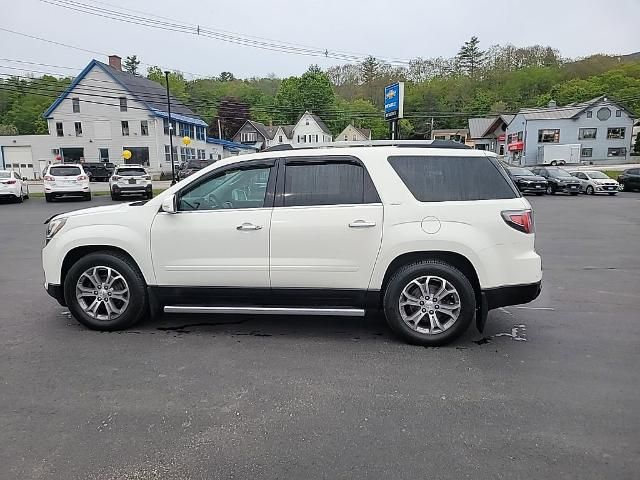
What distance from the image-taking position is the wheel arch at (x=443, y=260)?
4.43 meters

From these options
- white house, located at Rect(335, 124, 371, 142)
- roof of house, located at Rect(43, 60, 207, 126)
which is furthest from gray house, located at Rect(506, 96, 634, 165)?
roof of house, located at Rect(43, 60, 207, 126)

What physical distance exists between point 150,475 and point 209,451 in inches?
13.8

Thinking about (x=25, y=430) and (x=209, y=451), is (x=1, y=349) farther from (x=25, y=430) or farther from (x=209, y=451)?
(x=209, y=451)

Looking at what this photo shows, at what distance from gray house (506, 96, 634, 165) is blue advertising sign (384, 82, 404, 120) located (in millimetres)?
47636

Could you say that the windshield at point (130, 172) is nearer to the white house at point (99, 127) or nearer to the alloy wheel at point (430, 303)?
the alloy wheel at point (430, 303)

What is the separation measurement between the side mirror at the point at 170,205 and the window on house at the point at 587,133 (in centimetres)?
6612

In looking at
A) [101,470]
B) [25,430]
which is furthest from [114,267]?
[101,470]

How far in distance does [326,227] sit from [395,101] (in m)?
14.6

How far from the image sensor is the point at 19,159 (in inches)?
2004

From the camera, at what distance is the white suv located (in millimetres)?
4375

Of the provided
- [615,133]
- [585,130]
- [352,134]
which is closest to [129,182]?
[585,130]

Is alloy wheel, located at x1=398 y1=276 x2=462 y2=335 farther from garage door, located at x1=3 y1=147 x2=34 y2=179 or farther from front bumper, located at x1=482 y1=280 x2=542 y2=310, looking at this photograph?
garage door, located at x1=3 y1=147 x2=34 y2=179

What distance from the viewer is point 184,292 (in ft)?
15.6

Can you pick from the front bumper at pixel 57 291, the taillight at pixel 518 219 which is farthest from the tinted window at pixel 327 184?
the front bumper at pixel 57 291
